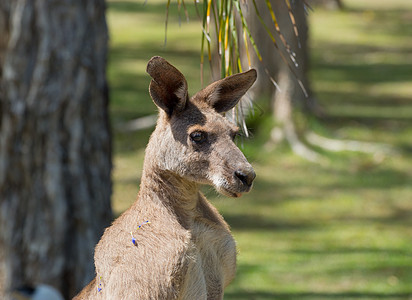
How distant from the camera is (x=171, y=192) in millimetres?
2691

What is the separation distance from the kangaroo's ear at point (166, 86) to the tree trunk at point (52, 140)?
280 cm

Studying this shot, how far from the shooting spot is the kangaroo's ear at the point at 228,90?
8.59 ft

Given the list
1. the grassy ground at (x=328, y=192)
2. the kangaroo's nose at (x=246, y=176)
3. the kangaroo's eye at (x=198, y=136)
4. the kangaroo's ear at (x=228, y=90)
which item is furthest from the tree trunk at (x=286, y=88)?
the kangaroo's nose at (x=246, y=176)

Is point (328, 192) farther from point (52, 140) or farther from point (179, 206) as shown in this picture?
point (179, 206)

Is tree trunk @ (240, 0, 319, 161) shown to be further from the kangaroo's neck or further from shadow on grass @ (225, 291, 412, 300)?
the kangaroo's neck

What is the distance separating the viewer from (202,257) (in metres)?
2.71

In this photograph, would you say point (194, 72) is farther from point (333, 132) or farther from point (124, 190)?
point (124, 190)

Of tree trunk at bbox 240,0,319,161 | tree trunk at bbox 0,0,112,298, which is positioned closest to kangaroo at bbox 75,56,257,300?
tree trunk at bbox 0,0,112,298

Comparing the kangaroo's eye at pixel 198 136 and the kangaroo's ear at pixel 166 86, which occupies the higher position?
the kangaroo's ear at pixel 166 86

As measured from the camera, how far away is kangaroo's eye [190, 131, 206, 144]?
2582 mm

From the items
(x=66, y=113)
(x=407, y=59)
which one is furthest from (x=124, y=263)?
(x=407, y=59)

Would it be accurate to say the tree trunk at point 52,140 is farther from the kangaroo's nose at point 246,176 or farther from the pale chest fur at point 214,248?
the kangaroo's nose at point 246,176

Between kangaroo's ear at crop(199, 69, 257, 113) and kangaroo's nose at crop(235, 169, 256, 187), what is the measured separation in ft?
1.15

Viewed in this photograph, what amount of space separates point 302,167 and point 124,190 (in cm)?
304
